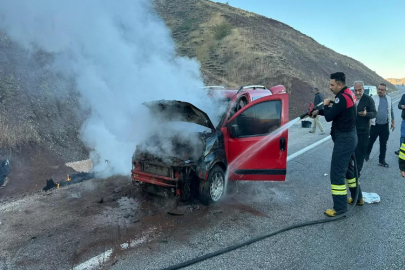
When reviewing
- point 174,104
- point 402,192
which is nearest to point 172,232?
point 174,104

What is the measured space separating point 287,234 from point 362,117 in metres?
3.16

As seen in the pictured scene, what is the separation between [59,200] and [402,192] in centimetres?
584

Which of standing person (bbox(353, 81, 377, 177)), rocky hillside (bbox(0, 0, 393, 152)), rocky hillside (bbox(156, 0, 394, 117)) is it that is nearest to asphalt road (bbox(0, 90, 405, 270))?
standing person (bbox(353, 81, 377, 177))

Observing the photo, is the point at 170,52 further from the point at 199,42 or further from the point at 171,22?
the point at 199,42

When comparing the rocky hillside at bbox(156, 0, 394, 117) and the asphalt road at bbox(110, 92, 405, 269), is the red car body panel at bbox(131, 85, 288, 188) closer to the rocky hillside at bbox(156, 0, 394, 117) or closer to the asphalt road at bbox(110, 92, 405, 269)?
the asphalt road at bbox(110, 92, 405, 269)

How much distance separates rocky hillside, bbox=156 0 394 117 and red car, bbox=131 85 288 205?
11403 mm

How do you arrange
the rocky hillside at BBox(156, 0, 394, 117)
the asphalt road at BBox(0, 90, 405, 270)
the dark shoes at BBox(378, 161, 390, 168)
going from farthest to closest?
the rocky hillside at BBox(156, 0, 394, 117) < the dark shoes at BBox(378, 161, 390, 168) < the asphalt road at BBox(0, 90, 405, 270)

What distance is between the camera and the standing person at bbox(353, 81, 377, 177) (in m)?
5.33

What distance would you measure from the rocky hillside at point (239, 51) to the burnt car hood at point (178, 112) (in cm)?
1135

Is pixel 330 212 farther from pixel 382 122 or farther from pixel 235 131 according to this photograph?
pixel 382 122

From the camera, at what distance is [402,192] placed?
4914 millimetres

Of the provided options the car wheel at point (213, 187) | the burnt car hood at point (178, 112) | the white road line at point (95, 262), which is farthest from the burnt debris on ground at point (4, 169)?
the car wheel at point (213, 187)

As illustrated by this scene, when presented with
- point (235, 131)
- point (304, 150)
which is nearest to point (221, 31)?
point (304, 150)

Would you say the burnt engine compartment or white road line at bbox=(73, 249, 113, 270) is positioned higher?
the burnt engine compartment
